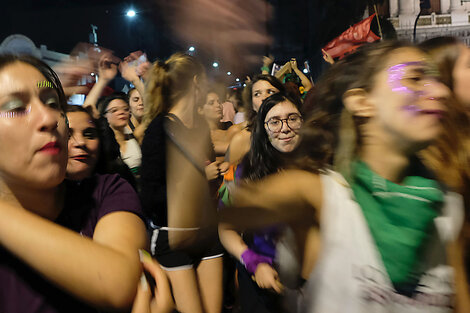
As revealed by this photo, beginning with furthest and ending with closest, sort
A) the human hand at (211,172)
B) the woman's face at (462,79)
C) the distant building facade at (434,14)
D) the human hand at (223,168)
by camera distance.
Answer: the distant building facade at (434,14) < the human hand at (223,168) < the human hand at (211,172) < the woman's face at (462,79)

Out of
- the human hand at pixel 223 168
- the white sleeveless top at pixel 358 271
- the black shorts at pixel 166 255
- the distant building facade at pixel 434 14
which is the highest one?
the distant building facade at pixel 434 14

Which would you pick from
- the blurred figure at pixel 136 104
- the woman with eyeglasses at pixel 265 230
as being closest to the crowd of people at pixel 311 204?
the woman with eyeglasses at pixel 265 230

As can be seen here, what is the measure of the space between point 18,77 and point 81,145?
159 centimetres

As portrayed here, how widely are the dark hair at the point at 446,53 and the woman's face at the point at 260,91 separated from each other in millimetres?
2089

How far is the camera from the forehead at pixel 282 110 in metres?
3.18

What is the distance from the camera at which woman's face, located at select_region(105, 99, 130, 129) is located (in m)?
4.29

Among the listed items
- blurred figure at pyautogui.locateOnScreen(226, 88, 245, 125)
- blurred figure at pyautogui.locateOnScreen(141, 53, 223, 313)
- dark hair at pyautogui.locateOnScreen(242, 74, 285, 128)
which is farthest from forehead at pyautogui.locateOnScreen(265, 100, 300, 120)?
blurred figure at pyautogui.locateOnScreen(226, 88, 245, 125)

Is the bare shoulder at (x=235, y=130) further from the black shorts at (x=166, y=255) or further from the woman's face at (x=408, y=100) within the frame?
the woman's face at (x=408, y=100)

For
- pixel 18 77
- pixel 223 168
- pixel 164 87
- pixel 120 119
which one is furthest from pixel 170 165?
pixel 120 119

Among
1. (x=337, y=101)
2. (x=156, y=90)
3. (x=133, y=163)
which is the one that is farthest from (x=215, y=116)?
(x=337, y=101)

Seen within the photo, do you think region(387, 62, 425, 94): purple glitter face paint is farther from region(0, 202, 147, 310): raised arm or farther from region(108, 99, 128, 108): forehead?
region(108, 99, 128, 108): forehead

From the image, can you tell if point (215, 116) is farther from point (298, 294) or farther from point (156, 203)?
point (298, 294)

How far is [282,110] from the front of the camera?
3.21 m

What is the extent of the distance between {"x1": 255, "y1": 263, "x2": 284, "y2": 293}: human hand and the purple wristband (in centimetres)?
6
